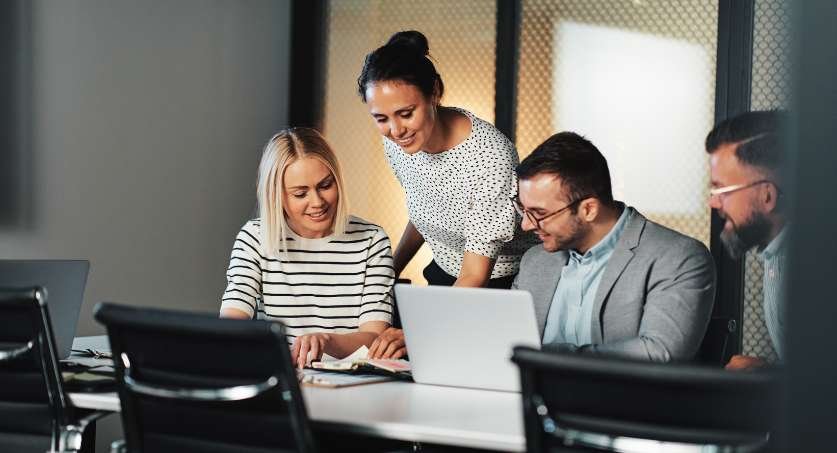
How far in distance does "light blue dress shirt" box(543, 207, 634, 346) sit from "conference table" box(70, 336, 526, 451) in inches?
21.0

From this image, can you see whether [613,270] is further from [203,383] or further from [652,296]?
[203,383]

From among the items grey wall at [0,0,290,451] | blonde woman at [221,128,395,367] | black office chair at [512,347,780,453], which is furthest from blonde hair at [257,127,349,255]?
grey wall at [0,0,290,451]

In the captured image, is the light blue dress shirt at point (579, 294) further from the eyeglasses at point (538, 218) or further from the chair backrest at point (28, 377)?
the chair backrest at point (28, 377)

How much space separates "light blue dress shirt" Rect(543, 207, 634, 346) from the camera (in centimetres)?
287

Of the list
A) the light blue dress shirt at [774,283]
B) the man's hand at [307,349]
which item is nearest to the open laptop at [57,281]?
the man's hand at [307,349]

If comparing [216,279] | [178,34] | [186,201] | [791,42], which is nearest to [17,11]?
[178,34]

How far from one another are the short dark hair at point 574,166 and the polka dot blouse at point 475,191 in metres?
0.38

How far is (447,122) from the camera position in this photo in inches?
133

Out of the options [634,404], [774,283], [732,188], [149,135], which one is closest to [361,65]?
[149,135]

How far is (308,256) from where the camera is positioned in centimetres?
322

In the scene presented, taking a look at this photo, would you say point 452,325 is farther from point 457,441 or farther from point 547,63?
point 547,63

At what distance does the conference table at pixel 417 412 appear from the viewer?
1.90 meters

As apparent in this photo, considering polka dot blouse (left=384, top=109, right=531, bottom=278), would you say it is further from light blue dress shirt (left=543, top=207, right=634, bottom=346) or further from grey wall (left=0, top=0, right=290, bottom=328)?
grey wall (left=0, top=0, right=290, bottom=328)

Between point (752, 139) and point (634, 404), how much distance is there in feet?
4.71
